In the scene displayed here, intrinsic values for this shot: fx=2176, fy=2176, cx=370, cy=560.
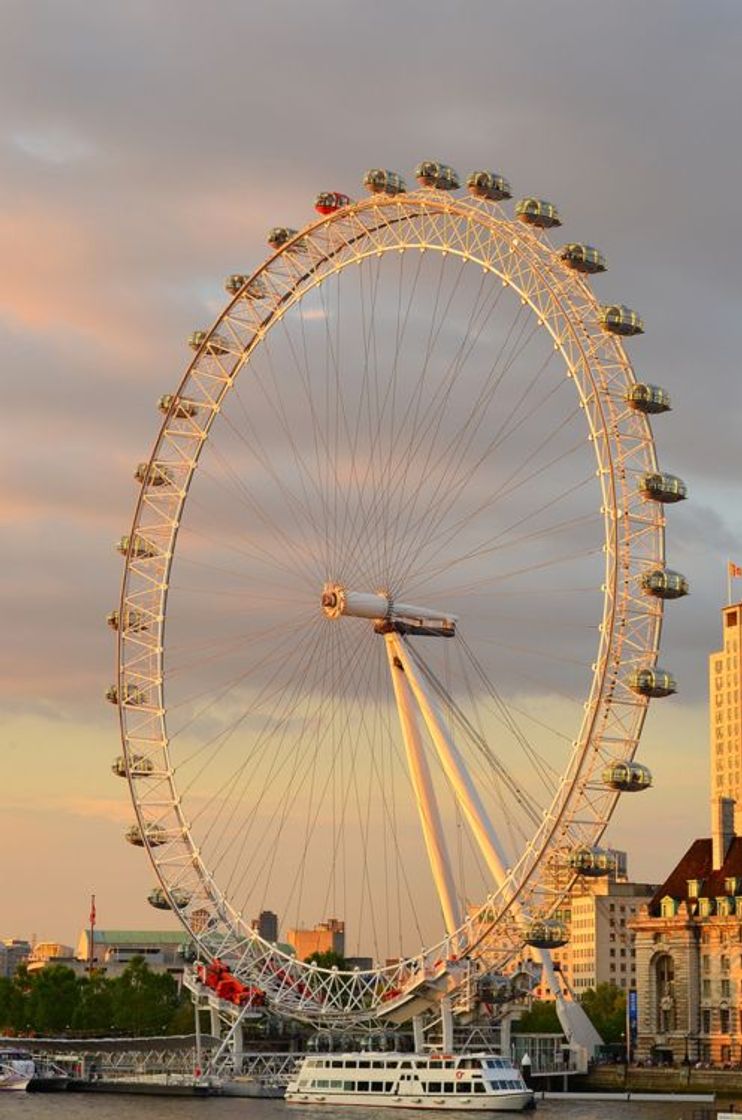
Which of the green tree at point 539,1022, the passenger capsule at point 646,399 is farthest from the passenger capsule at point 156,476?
A: the green tree at point 539,1022

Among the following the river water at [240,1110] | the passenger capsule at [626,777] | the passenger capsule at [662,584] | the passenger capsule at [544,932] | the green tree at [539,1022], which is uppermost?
the passenger capsule at [662,584]

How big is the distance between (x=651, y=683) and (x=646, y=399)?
38.1 feet

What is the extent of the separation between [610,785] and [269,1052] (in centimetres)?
3350

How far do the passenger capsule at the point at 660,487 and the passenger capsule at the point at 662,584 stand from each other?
9.72 feet

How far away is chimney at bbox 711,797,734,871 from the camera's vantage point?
120312mm

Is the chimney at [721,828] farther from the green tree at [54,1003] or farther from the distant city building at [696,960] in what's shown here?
the green tree at [54,1003]

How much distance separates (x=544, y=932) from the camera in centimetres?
9344

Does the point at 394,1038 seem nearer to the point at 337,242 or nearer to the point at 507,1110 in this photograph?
the point at 507,1110

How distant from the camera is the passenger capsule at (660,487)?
89.0 metres

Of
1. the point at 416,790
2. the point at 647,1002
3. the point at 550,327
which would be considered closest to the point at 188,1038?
the point at 647,1002

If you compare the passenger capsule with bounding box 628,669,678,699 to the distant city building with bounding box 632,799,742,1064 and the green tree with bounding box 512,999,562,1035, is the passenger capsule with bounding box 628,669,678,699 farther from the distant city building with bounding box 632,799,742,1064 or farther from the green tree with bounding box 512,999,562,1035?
the green tree with bounding box 512,999,562,1035

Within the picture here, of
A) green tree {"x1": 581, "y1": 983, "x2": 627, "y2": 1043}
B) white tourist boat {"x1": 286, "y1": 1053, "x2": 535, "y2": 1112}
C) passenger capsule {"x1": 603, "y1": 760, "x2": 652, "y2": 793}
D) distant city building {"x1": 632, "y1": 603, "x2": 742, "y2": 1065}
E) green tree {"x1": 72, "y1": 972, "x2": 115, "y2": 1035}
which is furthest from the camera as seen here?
green tree {"x1": 72, "y1": 972, "x2": 115, "y2": 1035}

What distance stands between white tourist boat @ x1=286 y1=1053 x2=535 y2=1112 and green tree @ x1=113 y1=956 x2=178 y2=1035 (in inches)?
2313

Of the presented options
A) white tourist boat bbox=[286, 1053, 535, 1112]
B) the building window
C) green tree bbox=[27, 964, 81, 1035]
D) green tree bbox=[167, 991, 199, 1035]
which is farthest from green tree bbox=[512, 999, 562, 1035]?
white tourist boat bbox=[286, 1053, 535, 1112]
